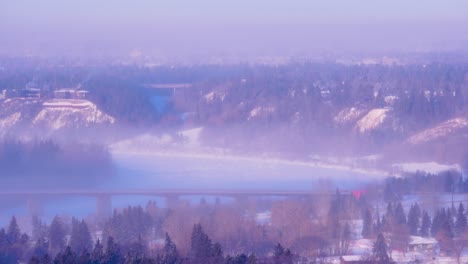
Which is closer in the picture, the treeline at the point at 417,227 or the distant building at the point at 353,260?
the distant building at the point at 353,260

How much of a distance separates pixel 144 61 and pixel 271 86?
6888 mm

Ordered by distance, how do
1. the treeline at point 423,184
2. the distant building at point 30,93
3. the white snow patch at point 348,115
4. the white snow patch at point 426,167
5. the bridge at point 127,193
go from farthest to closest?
the white snow patch at point 348,115 < the distant building at point 30,93 < the white snow patch at point 426,167 < the treeline at point 423,184 < the bridge at point 127,193

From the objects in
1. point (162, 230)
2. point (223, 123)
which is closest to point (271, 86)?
point (223, 123)

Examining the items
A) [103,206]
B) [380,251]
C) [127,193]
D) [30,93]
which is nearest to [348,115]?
[30,93]

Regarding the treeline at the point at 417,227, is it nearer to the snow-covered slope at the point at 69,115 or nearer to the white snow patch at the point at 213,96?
the snow-covered slope at the point at 69,115

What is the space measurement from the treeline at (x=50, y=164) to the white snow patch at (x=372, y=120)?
696 centimetres

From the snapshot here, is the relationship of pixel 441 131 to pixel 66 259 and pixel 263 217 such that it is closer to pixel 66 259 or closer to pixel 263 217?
pixel 263 217

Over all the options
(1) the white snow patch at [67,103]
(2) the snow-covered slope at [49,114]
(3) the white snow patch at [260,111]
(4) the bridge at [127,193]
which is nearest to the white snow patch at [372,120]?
(3) the white snow patch at [260,111]

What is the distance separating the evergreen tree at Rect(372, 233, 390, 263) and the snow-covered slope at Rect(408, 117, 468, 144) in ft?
38.1

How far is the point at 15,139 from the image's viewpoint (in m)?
20.1

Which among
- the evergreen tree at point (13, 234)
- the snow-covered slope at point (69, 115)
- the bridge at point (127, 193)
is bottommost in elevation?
the evergreen tree at point (13, 234)

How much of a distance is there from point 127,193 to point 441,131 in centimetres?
955

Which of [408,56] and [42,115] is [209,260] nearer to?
[42,115]

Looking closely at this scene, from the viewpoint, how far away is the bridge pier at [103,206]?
511 inches
